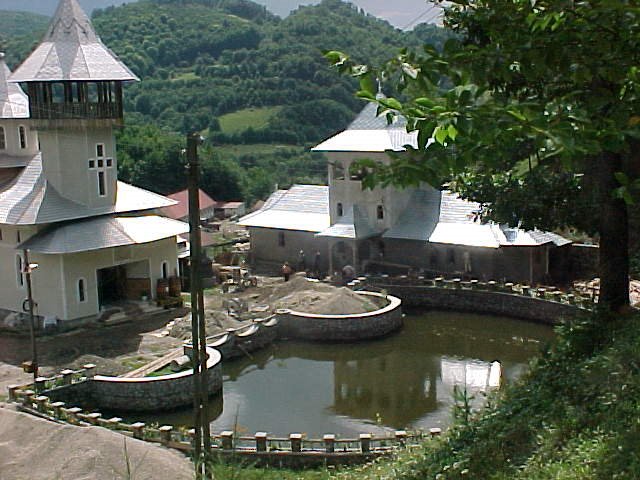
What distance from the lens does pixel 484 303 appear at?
83.4 ft

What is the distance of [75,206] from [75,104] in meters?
2.99

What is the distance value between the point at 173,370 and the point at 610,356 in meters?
11.3

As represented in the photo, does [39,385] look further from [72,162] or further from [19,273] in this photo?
[72,162]

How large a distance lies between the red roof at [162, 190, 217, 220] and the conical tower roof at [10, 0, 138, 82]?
14920mm

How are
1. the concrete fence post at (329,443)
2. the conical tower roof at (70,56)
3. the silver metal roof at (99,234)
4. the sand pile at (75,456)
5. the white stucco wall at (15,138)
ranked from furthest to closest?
the white stucco wall at (15,138) < the conical tower roof at (70,56) < the silver metal roof at (99,234) < the concrete fence post at (329,443) < the sand pile at (75,456)

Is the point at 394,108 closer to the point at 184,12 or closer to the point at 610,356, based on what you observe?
the point at 610,356

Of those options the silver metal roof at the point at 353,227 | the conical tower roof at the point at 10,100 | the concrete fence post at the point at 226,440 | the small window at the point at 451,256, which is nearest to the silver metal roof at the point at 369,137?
the silver metal roof at the point at 353,227

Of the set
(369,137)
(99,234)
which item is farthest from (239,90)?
(99,234)

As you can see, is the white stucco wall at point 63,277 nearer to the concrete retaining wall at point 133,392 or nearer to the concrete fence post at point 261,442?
the concrete retaining wall at point 133,392

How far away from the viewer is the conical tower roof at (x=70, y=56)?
2373 centimetres

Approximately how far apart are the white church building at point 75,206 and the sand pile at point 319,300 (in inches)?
149

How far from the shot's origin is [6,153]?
1127 inches

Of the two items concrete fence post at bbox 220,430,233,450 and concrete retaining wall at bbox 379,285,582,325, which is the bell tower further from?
concrete fence post at bbox 220,430,233,450

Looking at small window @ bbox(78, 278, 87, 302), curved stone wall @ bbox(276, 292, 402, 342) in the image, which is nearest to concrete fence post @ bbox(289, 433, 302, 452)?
curved stone wall @ bbox(276, 292, 402, 342)
